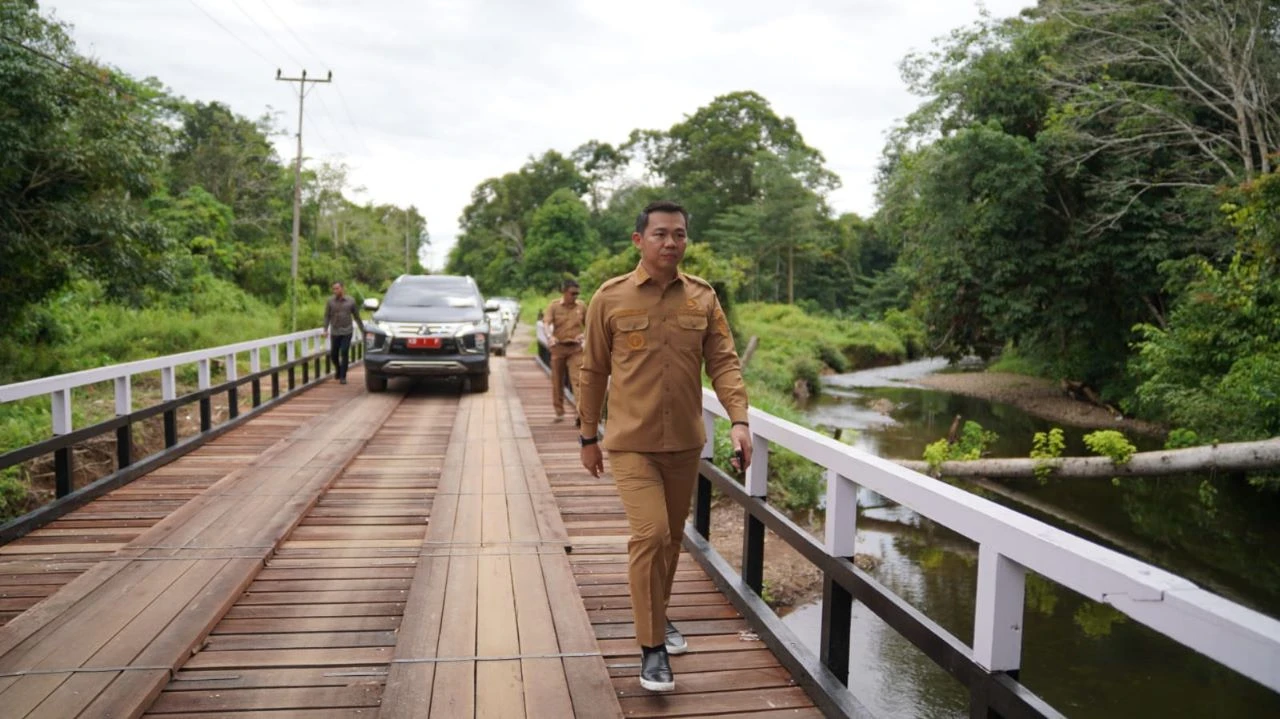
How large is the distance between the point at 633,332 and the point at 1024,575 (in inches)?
71.9

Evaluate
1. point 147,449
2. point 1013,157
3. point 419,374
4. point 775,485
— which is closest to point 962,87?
point 1013,157

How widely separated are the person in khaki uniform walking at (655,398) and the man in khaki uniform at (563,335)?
6692 millimetres

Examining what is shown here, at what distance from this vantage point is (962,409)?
2491 centimetres

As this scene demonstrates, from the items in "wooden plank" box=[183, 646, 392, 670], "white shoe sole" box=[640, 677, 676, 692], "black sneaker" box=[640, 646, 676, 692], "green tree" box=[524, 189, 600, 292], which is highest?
"green tree" box=[524, 189, 600, 292]

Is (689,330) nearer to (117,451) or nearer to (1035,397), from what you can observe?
(117,451)

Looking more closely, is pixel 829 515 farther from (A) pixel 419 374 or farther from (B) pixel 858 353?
(B) pixel 858 353

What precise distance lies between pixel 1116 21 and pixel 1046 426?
944cm

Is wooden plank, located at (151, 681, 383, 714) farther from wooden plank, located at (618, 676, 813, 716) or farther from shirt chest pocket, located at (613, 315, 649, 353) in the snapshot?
shirt chest pocket, located at (613, 315, 649, 353)

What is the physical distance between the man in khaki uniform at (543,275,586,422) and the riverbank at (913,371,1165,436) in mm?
15034

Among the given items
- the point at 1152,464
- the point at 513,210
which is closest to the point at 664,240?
the point at 1152,464

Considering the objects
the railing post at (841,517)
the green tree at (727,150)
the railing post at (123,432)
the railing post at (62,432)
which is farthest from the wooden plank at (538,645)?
the green tree at (727,150)

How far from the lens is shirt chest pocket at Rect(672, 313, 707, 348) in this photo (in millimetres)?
3711

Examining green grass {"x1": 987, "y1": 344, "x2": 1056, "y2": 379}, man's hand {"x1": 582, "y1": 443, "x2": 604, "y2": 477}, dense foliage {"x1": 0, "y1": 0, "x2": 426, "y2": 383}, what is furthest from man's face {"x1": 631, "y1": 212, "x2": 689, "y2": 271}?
green grass {"x1": 987, "y1": 344, "x2": 1056, "y2": 379}

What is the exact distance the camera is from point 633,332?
3.69m
